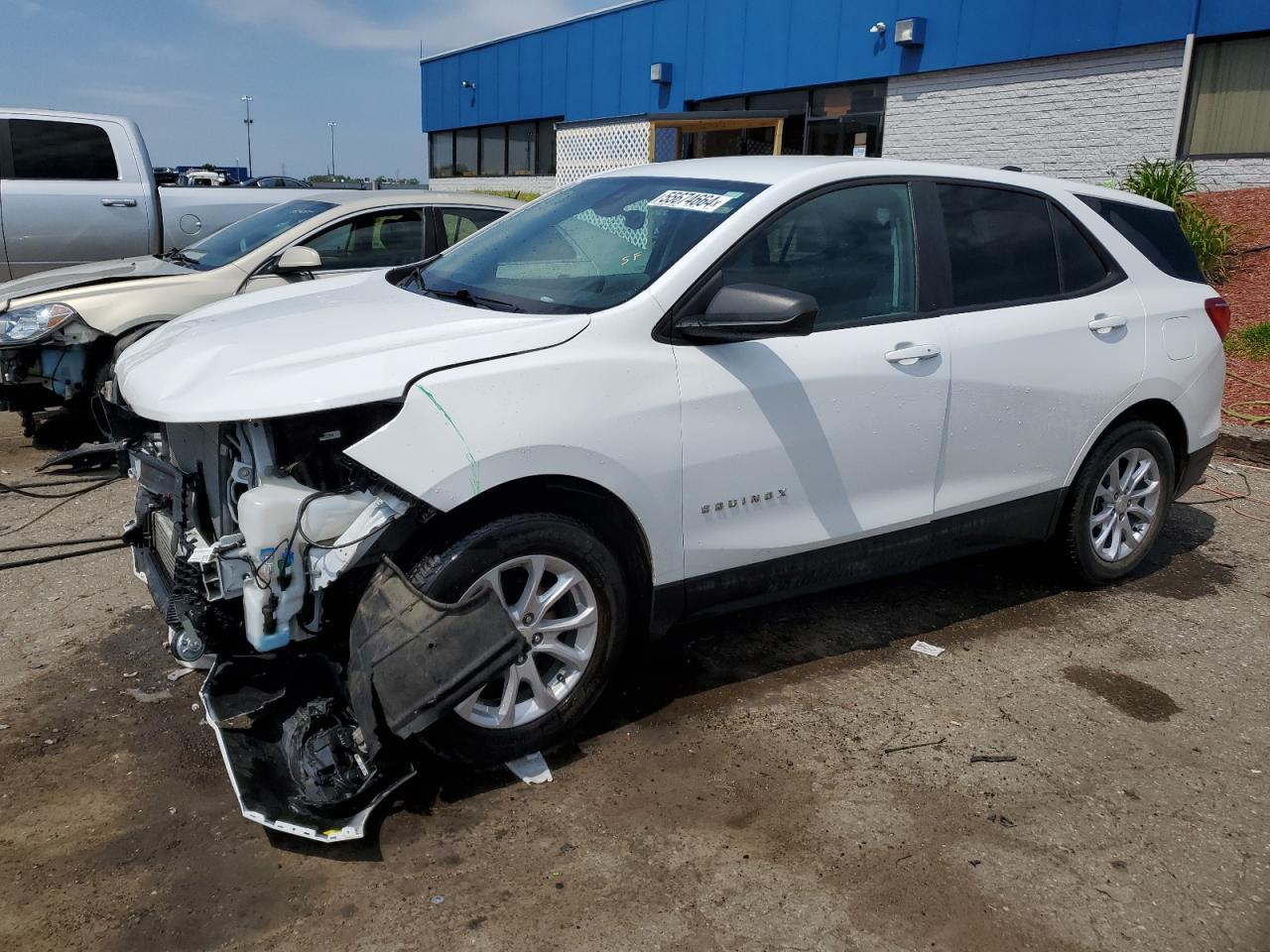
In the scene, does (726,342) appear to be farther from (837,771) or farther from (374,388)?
(837,771)

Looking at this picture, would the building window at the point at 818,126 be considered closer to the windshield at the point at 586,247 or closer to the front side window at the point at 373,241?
the front side window at the point at 373,241

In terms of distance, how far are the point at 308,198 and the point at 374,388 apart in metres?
5.36

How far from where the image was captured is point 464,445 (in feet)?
9.66

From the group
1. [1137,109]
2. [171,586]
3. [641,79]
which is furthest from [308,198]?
[641,79]

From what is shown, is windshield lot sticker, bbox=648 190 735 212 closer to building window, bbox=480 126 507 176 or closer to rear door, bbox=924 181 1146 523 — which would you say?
rear door, bbox=924 181 1146 523

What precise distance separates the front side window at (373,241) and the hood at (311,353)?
3.36m

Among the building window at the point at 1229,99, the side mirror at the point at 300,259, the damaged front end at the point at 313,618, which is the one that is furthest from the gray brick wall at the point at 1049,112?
the damaged front end at the point at 313,618

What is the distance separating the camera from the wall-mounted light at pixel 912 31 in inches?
655

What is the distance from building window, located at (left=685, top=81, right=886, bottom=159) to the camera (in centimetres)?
1784

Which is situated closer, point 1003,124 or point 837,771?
point 837,771

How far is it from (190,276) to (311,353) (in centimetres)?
417

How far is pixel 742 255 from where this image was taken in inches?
139

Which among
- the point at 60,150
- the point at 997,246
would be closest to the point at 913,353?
the point at 997,246

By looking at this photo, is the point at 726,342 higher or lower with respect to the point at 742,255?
lower
